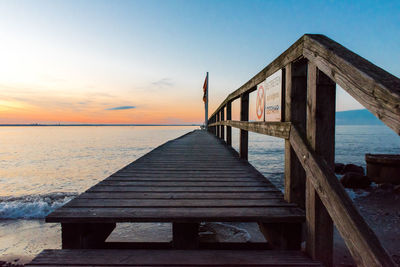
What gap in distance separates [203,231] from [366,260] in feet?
18.1

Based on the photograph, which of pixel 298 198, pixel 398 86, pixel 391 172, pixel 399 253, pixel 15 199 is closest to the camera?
pixel 398 86

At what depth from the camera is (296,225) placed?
7.00ft

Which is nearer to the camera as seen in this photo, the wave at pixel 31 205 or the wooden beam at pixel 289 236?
the wooden beam at pixel 289 236

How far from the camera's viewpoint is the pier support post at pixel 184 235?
2.21 m

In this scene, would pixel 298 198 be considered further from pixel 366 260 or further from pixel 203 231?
pixel 203 231

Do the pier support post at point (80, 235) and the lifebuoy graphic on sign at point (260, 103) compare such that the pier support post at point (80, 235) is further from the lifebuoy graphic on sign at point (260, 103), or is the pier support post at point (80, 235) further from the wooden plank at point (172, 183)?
the lifebuoy graphic on sign at point (260, 103)

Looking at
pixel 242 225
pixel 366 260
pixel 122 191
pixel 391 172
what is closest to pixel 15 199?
pixel 242 225

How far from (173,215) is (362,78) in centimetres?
170

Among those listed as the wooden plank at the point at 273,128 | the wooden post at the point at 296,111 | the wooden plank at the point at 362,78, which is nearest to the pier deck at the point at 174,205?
the wooden post at the point at 296,111

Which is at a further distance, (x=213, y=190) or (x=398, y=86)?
(x=213, y=190)

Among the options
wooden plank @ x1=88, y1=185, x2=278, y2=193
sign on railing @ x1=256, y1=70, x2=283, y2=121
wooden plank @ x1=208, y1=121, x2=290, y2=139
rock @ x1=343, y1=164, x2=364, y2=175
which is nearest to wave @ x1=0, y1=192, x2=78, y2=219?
wooden plank @ x1=88, y1=185, x2=278, y2=193

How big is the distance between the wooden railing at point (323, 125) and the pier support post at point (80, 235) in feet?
5.93

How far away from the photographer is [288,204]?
2410 millimetres

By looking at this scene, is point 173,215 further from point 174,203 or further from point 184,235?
point 174,203
